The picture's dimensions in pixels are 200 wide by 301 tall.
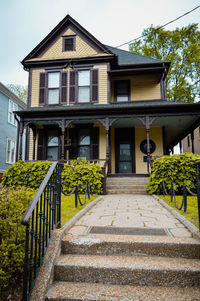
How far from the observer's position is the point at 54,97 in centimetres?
1294

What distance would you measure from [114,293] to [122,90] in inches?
488

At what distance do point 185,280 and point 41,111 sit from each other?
1025cm

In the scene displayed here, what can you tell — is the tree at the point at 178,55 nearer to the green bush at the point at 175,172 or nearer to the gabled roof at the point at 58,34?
the gabled roof at the point at 58,34

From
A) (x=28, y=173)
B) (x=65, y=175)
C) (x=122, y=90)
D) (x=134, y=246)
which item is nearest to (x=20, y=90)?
(x=122, y=90)

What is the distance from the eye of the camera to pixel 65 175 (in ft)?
28.8

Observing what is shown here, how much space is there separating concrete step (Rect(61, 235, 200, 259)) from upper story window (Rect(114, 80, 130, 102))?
11.2 meters

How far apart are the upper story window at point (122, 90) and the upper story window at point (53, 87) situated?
364cm

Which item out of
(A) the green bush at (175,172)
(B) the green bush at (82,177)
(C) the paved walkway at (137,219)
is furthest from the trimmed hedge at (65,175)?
(C) the paved walkway at (137,219)

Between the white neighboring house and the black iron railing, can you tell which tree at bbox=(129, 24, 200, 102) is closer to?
the white neighboring house

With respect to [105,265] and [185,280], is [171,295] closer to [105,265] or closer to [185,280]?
[185,280]

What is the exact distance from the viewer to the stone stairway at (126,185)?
8.94 metres

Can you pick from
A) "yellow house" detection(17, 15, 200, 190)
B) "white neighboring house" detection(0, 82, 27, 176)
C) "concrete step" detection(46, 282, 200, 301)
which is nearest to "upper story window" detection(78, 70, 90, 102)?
"yellow house" detection(17, 15, 200, 190)

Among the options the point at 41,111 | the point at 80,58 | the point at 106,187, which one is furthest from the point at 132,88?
the point at 106,187

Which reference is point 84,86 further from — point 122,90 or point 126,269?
point 126,269
